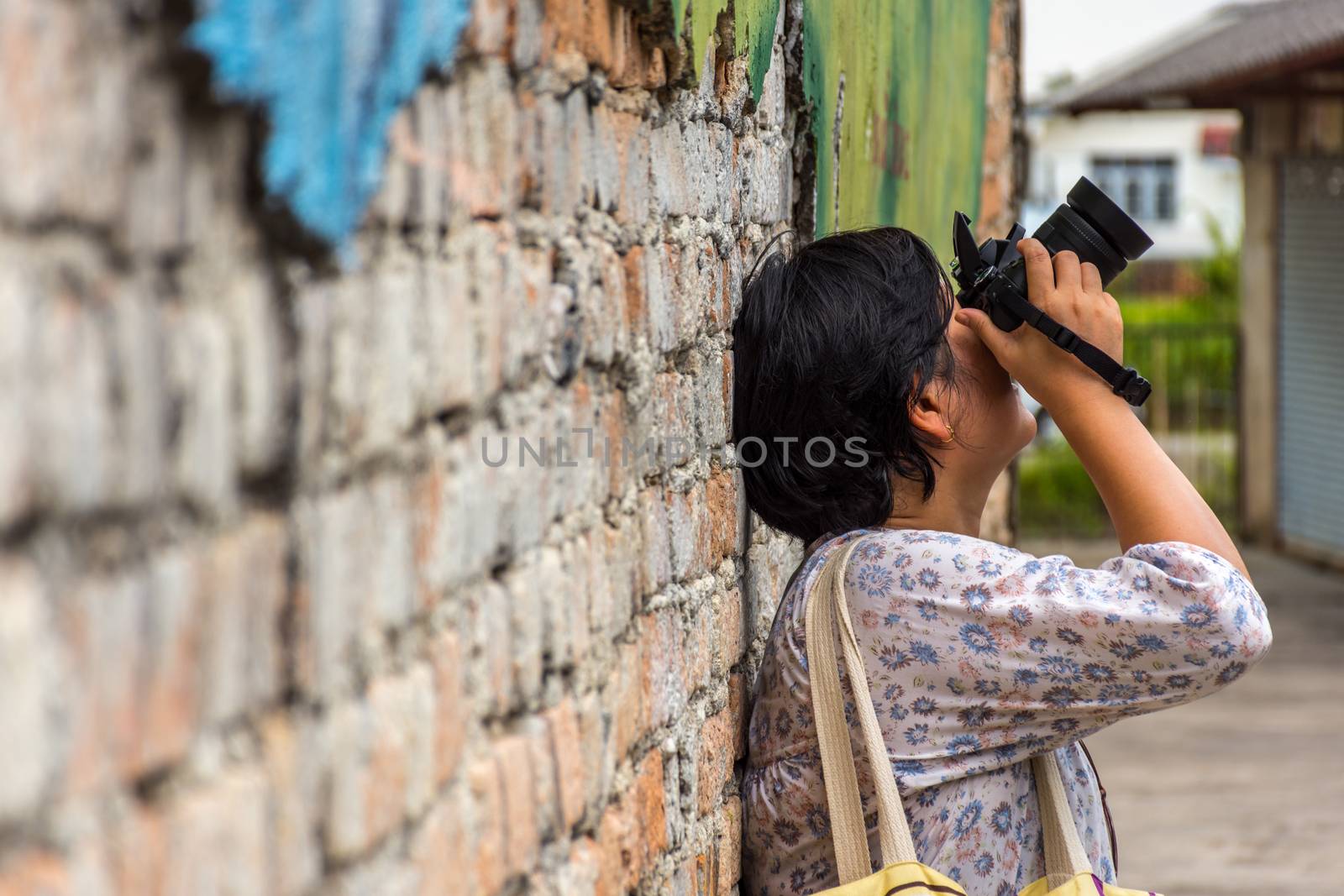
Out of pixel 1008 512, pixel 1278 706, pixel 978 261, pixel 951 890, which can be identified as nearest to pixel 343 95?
pixel 951 890

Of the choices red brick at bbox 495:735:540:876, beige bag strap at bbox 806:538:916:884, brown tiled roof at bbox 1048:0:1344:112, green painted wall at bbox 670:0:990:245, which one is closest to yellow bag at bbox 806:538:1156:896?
beige bag strap at bbox 806:538:916:884

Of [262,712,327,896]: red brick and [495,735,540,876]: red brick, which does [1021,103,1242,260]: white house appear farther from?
[262,712,327,896]: red brick

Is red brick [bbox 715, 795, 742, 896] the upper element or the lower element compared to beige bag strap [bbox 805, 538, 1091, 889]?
lower

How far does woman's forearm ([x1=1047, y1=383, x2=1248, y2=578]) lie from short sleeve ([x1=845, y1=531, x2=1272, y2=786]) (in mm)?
80

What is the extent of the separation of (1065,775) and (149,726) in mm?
1527

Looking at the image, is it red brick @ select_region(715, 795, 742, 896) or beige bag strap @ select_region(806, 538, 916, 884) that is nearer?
beige bag strap @ select_region(806, 538, 916, 884)

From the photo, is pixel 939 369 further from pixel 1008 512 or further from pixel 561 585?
pixel 1008 512

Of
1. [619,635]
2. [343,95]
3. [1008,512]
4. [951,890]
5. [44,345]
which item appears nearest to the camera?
[44,345]

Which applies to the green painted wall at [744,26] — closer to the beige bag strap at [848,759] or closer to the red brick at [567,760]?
the beige bag strap at [848,759]

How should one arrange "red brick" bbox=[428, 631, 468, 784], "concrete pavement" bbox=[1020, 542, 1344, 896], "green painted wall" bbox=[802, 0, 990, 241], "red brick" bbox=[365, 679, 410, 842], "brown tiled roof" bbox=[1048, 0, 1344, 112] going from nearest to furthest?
"red brick" bbox=[365, 679, 410, 842]
"red brick" bbox=[428, 631, 468, 784]
"green painted wall" bbox=[802, 0, 990, 241]
"concrete pavement" bbox=[1020, 542, 1344, 896]
"brown tiled roof" bbox=[1048, 0, 1344, 112]

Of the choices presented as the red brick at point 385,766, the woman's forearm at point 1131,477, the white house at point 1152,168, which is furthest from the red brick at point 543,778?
the white house at point 1152,168

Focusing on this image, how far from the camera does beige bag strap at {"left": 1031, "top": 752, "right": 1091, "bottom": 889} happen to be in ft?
6.07

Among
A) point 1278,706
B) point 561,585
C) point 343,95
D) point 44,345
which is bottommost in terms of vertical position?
point 1278,706

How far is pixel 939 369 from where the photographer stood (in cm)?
200
